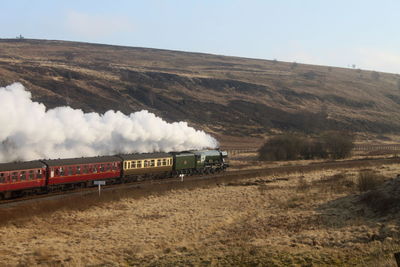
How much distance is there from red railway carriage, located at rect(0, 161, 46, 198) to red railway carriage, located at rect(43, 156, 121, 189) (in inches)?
35.3

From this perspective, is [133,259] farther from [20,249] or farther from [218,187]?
[218,187]

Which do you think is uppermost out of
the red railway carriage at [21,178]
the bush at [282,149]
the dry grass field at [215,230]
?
the bush at [282,149]

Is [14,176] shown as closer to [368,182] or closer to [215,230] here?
[215,230]

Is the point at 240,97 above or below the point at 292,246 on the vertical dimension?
above

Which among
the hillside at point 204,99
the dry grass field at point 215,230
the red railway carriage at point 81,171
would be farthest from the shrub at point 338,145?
the red railway carriage at point 81,171

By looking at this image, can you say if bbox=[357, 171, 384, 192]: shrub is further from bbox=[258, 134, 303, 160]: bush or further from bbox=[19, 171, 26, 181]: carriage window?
bbox=[258, 134, 303, 160]: bush

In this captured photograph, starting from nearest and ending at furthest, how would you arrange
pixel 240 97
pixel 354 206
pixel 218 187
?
pixel 354 206 < pixel 218 187 < pixel 240 97

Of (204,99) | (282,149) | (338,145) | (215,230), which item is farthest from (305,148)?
(204,99)

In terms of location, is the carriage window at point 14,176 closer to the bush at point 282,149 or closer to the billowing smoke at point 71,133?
the billowing smoke at point 71,133

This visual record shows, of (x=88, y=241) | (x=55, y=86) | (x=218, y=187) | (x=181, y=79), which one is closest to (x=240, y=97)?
(x=181, y=79)

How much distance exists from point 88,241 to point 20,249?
3.65m

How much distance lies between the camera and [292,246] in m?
21.0

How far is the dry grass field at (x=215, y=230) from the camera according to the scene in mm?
19562

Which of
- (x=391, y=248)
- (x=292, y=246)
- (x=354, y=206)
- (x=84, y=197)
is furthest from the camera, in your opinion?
(x=84, y=197)
